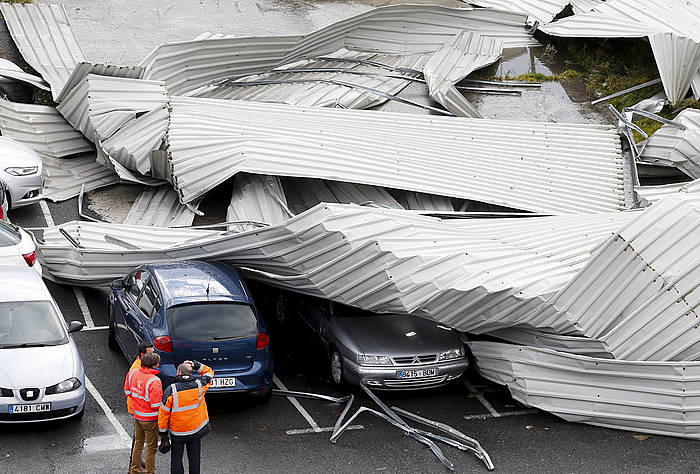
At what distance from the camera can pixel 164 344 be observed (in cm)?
1105

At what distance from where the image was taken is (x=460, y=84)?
824 inches

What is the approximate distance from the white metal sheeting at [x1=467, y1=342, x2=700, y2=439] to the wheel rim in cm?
191

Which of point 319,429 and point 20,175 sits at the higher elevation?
point 20,175

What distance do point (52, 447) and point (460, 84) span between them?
42.4 feet

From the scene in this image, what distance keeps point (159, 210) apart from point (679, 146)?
8.32 m

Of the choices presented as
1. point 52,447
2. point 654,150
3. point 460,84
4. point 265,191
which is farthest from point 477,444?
point 460,84

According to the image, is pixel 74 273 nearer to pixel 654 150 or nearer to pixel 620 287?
pixel 620 287

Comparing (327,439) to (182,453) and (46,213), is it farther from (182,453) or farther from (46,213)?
(46,213)

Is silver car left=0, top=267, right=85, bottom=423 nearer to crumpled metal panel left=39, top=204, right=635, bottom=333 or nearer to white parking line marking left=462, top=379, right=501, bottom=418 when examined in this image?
crumpled metal panel left=39, top=204, right=635, bottom=333

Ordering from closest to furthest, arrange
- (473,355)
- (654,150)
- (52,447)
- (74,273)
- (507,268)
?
(52,447)
(507,268)
(473,355)
(74,273)
(654,150)

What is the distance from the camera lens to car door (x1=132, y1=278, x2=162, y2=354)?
11.5 m

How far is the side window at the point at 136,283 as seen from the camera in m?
12.2

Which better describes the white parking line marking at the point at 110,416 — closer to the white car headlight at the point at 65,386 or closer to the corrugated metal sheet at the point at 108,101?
the white car headlight at the point at 65,386

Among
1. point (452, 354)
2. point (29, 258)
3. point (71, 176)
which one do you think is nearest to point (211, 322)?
point (452, 354)
